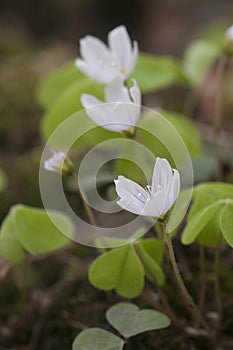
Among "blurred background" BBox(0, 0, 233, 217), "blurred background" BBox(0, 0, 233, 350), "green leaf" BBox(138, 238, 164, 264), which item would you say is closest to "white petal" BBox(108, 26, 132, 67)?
"green leaf" BBox(138, 238, 164, 264)

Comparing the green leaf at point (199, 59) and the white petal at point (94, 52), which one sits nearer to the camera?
the white petal at point (94, 52)

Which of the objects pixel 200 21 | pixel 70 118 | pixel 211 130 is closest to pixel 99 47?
pixel 70 118

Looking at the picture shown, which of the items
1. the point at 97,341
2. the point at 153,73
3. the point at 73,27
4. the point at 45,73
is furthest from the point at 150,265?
the point at 73,27

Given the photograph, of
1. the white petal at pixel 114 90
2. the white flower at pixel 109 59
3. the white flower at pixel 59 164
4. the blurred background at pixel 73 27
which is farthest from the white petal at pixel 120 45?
the blurred background at pixel 73 27

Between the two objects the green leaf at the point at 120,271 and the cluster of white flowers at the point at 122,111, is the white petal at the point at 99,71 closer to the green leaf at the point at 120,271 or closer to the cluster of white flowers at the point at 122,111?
the cluster of white flowers at the point at 122,111

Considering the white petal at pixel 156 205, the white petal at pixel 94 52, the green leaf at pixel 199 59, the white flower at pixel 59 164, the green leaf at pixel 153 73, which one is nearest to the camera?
the white petal at pixel 156 205

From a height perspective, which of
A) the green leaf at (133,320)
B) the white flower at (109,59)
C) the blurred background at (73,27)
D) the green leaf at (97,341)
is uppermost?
the white flower at (109,59)
